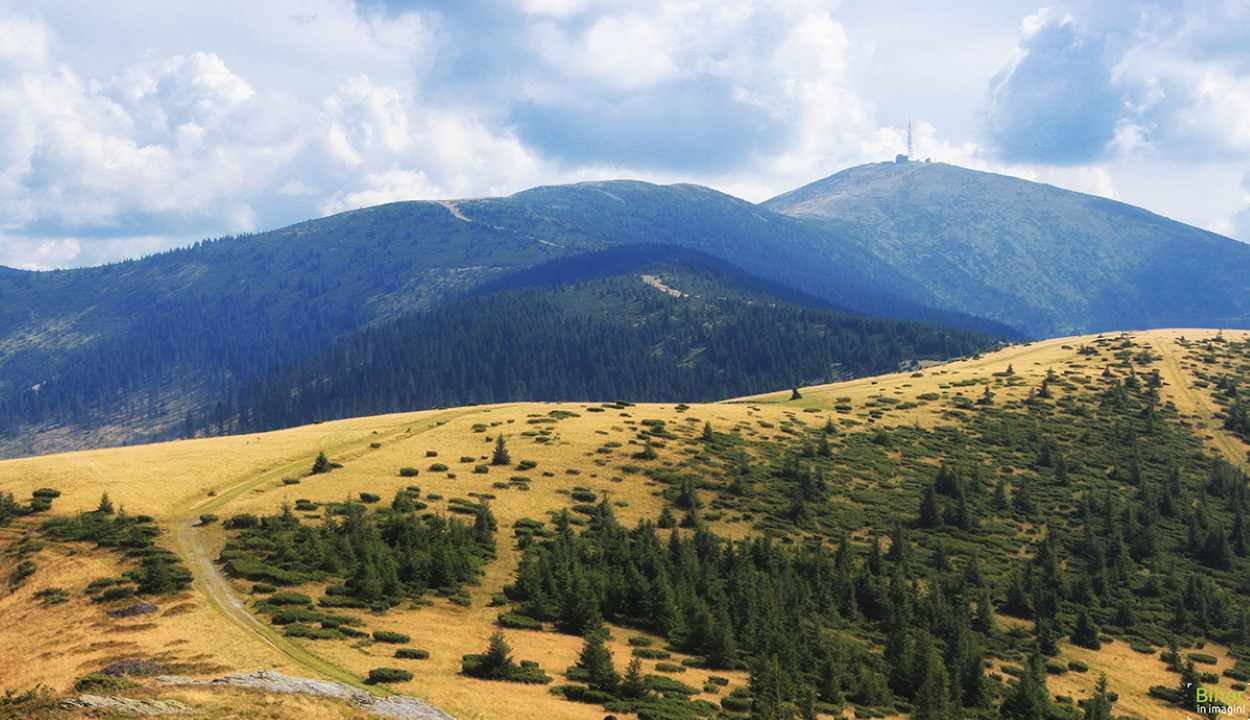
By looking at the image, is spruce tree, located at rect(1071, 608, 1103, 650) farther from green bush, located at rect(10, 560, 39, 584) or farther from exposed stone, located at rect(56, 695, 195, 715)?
green bush, located at rect(10, 560, 39, 584)

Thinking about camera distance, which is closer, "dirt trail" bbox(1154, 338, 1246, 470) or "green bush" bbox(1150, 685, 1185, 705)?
"green bush" bbox(1150, 685, 1185, 705)

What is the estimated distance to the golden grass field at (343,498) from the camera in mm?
37906

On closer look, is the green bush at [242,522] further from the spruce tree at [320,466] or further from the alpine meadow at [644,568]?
the spruce tree at [320,466]

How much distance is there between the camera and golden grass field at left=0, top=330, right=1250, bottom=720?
37.9 meters

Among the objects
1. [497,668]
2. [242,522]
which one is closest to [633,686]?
[497,668]

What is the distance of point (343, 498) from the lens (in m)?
75.4

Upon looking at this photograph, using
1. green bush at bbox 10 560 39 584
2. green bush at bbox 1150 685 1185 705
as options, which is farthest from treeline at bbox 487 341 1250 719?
green bush at bbox 10 560 39 584

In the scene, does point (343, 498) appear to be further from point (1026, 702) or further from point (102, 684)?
point (1026, 702)

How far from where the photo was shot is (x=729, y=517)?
91.7 meters

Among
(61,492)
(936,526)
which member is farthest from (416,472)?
(936,526)

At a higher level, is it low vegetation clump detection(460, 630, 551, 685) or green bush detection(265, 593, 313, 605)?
green bush detection(265, 593, 313, 605)

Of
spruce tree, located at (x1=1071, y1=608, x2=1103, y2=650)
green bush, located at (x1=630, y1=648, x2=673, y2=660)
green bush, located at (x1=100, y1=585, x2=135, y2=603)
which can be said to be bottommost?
spruce tree, located at (x1=1071, y1=608, x2=1103, y2=650)

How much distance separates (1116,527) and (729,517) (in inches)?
2079

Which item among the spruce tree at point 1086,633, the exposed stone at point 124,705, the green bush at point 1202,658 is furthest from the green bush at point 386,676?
the green bush at point 1202,658
